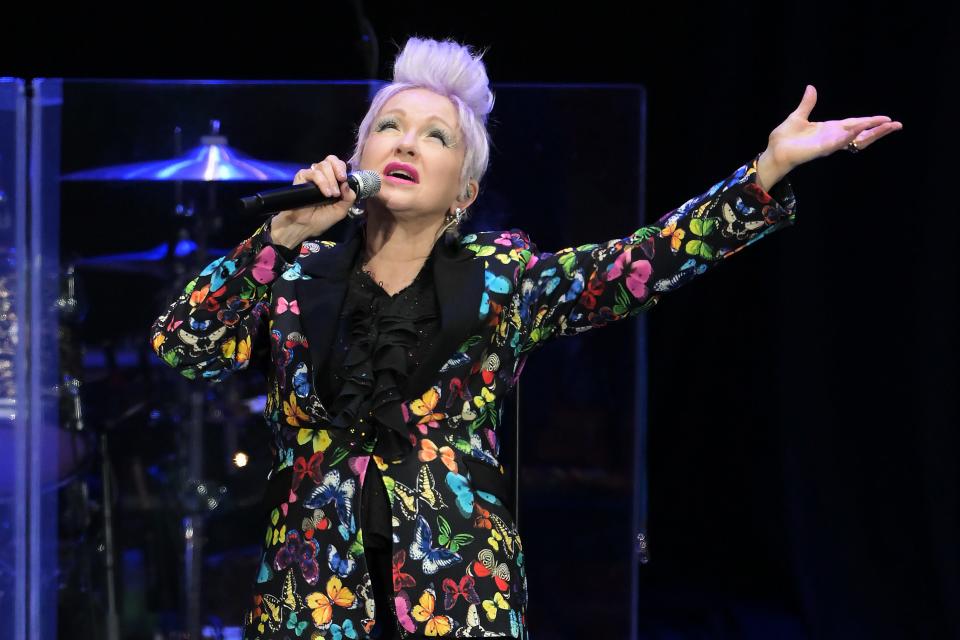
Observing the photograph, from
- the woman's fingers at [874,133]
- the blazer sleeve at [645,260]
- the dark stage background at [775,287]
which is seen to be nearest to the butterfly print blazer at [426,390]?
the blazer sleeve at [645,260]

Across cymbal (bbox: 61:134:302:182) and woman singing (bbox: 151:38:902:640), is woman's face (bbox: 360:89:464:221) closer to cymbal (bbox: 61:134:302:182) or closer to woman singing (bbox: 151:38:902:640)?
woman singing (bbox: 151:38:902:640)

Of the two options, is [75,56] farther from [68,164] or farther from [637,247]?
[637,247]

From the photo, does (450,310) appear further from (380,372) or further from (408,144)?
(408,144)

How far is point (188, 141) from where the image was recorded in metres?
2.65

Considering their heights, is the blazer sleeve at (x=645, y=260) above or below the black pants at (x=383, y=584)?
above

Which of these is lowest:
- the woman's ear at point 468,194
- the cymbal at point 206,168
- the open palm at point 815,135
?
the woman's ear at point 468,194

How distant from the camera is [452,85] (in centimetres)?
202

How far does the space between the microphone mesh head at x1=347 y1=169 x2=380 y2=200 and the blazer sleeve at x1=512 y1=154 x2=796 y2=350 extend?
0.26 metres

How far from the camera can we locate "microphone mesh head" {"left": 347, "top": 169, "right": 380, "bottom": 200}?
1.72m

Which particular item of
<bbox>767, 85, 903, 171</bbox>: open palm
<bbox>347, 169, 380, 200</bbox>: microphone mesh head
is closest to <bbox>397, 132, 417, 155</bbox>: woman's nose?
<bbox>347, 169, 380, 200</bbox>: microphone mesh head

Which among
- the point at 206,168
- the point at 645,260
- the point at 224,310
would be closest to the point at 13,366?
the point at 206,168

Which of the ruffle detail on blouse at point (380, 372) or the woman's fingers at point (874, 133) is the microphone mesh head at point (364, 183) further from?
the woman's fingers at point (874, 133)

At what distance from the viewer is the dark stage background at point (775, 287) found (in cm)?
327

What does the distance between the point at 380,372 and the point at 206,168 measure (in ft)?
3.50
